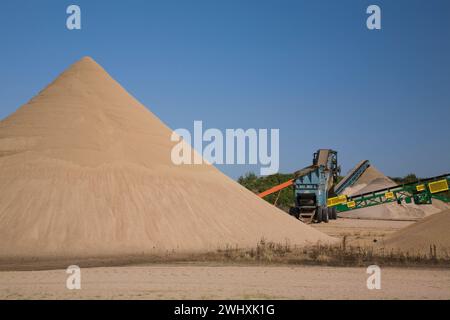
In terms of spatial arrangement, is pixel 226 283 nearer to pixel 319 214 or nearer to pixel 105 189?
pixel 105 189

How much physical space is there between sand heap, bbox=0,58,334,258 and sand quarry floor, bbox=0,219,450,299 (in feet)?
12.0

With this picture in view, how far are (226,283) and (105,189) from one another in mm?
9475

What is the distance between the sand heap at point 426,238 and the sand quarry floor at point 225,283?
3589 millimetres

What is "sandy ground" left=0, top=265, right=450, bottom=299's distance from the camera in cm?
1191

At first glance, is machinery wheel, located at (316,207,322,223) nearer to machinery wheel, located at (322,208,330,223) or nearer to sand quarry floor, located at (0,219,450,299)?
machinery wheel, located at (322,208,330,223)

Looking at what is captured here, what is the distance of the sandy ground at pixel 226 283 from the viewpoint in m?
11.9

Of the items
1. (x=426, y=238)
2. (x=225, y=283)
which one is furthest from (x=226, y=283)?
(x=426, y=238)

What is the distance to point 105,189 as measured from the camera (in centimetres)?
2153

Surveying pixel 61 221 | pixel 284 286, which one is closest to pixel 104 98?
pixel 61 221

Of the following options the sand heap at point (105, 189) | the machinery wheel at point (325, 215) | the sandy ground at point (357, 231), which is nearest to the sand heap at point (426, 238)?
the sandy ground at point (357, 231)

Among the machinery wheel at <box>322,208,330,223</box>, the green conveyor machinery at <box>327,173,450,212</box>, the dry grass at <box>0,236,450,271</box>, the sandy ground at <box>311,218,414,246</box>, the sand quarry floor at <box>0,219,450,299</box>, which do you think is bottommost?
the sand quarry floor at <box>0,219,450,299</box>

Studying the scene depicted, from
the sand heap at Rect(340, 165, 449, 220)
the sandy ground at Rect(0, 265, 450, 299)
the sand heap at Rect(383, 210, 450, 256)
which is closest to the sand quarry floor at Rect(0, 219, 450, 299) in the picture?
the sandy ground at Rect(0, 265, 450, 299)

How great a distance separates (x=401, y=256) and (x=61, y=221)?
11.2 m
